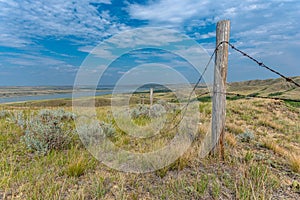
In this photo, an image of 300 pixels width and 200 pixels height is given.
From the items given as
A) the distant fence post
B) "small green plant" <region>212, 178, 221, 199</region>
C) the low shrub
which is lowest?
"small green plant" <region>212, 178, 221, 199</region>

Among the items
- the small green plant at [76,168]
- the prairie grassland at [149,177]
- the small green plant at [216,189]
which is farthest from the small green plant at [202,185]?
the small green plant at [76,168]

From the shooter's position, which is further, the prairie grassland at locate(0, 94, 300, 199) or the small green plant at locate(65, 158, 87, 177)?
the small green plant at locate(65, 158, 87, 177)

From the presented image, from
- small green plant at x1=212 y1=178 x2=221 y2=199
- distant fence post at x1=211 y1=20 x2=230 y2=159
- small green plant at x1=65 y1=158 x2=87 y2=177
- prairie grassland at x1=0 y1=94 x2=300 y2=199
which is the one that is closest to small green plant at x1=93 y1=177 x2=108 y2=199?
prairie grassland at x1=0 y1=94 x2=300 y2=199

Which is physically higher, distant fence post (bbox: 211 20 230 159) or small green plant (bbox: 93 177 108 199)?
distant fence post (bbox: 211 20 230 159)

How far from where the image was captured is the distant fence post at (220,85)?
12.9ft

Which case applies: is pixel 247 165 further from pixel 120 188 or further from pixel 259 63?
pixel 120 188

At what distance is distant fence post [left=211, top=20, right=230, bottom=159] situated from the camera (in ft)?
12.9

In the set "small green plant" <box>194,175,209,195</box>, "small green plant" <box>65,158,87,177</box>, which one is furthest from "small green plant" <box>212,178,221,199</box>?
"small green plant" <box>65,158,87,177</box>

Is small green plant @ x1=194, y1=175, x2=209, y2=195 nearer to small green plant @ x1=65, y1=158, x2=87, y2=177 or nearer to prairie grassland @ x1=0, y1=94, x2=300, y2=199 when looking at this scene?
prairie grassland @ x1=0, y1=94, x2=300, y2=199

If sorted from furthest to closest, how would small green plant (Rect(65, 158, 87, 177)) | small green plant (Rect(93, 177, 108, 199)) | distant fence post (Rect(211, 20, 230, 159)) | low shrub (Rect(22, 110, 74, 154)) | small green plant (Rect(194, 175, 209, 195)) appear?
1. low shrub (Rect(22, 110, 74, 154))
2. distant fence post (Rect(211, 20, 230, 159))
3. small green plant (Rect(65, 158, 87, 177))
4. small green plant (Rect(194, 175, 209, 195))
5. small green plant (Rect(93, 177, 108, 199))

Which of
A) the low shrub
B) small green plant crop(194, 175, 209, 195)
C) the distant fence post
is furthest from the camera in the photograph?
the low shrub

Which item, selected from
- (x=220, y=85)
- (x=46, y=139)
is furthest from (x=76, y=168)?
(x=220, y=85)

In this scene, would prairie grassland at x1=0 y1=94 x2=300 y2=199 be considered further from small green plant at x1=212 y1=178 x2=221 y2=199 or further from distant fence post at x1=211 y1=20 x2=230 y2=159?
distant fence post at x1=211 y1=20 x2=230 y2=159

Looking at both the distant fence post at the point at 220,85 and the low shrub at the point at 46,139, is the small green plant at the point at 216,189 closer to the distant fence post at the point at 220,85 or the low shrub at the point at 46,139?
the distant fence post at the point at 220,85
